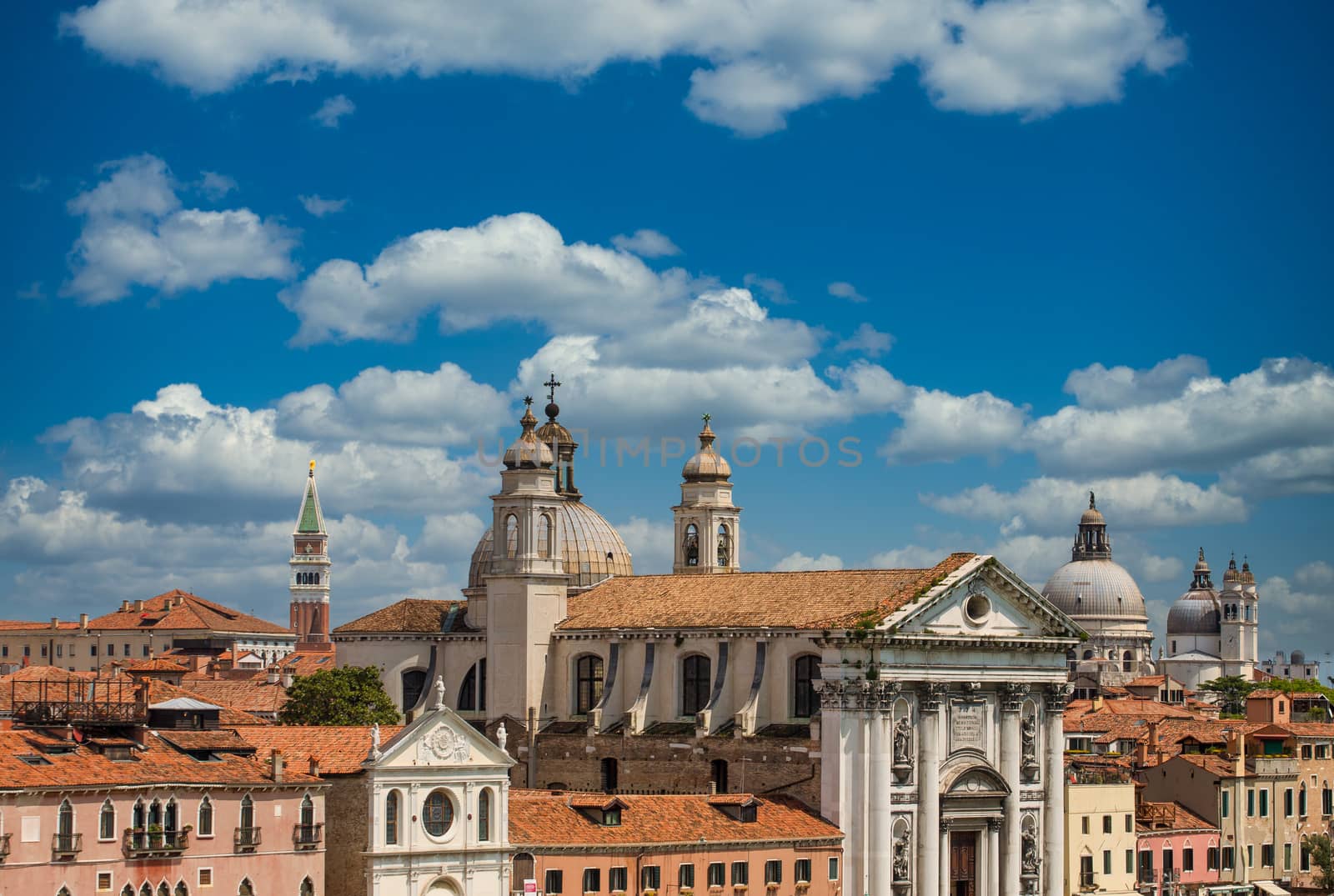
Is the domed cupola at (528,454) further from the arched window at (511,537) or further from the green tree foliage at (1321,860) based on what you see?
the green tree foliage at (1321,860)

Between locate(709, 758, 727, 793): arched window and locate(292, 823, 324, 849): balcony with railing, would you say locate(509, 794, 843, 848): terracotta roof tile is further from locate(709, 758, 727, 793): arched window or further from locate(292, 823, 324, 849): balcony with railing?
locate(292, 823, 324, 849): balcony with railing

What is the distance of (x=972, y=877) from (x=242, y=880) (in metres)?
26.8

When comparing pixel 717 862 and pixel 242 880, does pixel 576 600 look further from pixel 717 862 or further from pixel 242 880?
pixel 242 880

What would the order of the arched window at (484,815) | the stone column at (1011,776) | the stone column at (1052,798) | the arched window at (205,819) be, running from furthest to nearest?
the stone column at (1052,798) < the stone column at (1011,776) < the arched window at (484,815) < the arched window at (205,819)

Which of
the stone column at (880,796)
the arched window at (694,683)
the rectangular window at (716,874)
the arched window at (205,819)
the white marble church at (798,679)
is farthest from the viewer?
the arched window at (694,683)

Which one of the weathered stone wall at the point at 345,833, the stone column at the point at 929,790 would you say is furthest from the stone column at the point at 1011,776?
the weathered stone wall at the point at 345,833

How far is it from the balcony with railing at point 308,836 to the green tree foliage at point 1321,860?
4591 cm

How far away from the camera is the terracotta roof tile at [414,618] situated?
3157 inches

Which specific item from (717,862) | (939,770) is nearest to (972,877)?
(939,770)

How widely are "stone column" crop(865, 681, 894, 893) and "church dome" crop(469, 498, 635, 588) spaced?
1724cm

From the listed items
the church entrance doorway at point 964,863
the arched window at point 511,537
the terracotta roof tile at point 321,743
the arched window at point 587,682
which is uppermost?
the arched window at point 511,537

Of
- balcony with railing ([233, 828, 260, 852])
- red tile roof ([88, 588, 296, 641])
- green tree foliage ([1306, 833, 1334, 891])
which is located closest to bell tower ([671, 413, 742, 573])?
green tree foliage ([1306, 833, 1334, 891])

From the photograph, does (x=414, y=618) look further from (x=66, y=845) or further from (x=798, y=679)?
(x=66, y=845)

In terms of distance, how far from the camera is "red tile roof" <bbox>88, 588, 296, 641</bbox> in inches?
7008
